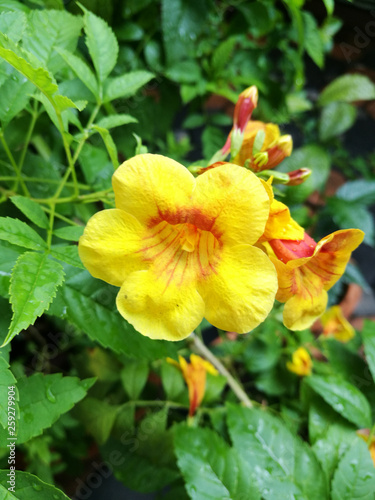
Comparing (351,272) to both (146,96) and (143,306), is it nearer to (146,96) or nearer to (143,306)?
(146,96)

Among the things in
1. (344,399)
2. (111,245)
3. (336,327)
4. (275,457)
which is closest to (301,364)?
(336,327)

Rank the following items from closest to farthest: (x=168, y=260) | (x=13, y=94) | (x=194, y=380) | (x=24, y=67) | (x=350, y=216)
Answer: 1. (x=24, y=67)
2. (x=168, y=260)
3. (x=13, y=94)
4. (x=194, y=380)
5. (x=350, y=216)

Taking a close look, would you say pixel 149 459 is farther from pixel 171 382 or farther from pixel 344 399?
pixel 344 399

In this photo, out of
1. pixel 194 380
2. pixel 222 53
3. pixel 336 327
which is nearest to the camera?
pixel 194 380

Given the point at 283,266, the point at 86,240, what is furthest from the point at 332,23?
the point at 86,240

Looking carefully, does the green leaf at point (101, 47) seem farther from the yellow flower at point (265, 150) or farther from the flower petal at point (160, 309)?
the flower petal at point (160, 309)

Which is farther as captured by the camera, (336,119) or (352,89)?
(336,119)

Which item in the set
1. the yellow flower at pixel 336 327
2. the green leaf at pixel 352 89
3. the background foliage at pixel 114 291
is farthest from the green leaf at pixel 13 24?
the green leaf at pixel 352 89
